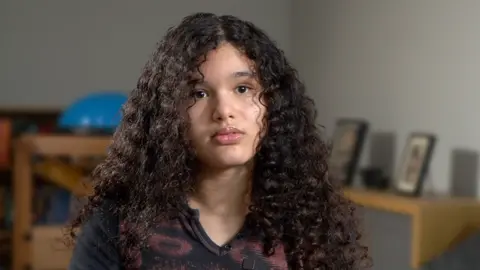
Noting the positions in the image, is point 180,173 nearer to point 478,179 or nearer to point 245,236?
point 245,236

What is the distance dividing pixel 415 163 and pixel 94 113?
1124 millimetres

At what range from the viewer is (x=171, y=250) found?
873 mm

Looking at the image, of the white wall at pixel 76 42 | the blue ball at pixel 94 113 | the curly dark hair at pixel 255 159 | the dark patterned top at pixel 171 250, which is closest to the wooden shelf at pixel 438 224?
the curly dark hair at pixel 255 159

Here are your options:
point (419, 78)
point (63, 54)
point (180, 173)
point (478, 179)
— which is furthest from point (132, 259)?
A: point (63, 54)

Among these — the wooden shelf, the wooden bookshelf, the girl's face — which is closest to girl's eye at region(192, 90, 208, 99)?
the girl's face

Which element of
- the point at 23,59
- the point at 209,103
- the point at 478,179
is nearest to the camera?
the point at 209,103

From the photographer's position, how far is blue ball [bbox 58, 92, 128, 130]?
8.57ft

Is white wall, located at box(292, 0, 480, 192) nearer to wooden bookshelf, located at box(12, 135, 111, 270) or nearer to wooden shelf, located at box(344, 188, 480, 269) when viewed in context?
wooden shelf, located at box(344, 188, 480, 269)

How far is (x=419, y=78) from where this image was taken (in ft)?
7.21

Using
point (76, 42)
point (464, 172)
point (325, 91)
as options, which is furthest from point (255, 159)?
point (76, 42)

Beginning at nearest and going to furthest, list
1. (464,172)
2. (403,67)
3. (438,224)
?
(438,224), (464,172), (403,67)

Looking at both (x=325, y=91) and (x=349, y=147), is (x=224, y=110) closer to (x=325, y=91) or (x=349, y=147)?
(x=349, y=147)

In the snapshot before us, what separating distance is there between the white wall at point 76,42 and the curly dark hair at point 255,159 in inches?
86.6

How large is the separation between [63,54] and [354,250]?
94.6 inches
